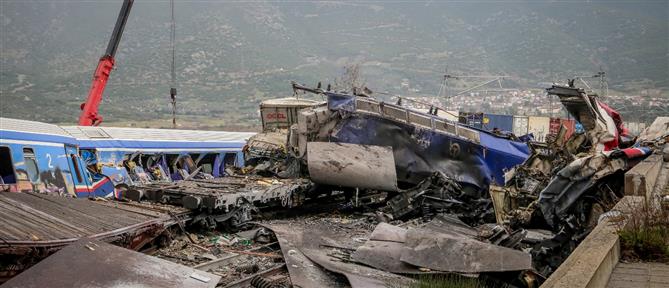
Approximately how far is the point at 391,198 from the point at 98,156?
320 inches

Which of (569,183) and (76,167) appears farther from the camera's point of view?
(76,167)

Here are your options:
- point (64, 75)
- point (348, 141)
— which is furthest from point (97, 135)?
point (64, 75)

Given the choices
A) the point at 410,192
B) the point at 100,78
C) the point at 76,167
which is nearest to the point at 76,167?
the point at 76,167

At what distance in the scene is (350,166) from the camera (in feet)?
47.9

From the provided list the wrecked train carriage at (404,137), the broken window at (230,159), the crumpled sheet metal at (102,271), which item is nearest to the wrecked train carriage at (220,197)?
the wrecked train carriage at (404,137)

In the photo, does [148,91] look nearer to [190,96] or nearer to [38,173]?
[190,96]

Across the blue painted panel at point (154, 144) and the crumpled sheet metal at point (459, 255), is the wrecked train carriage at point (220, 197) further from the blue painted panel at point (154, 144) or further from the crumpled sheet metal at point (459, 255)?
the crumpled sheet metal at point (459, 255)

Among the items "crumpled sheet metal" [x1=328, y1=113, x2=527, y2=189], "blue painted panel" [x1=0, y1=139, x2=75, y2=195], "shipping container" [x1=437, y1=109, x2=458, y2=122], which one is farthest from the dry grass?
"blue painted panel" [x1=0, y1=139, x2=75, y2=195]

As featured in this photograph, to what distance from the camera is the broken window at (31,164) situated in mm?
13125

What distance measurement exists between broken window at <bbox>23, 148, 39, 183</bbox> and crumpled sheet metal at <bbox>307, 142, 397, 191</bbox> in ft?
20.1

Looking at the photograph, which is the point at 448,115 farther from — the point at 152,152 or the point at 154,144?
the point at 152,152

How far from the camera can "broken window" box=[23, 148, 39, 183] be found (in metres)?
13.1

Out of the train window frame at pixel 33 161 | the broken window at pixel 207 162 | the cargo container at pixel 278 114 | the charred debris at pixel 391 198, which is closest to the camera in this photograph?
the charred debris at pixel 391 198

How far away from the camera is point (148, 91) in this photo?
73875mm
